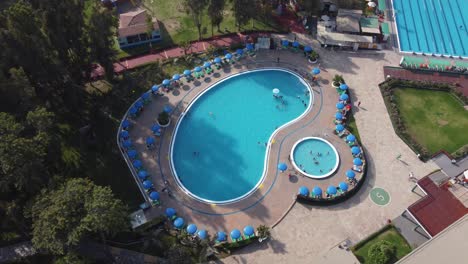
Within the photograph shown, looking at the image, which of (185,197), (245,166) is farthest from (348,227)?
(185,197)

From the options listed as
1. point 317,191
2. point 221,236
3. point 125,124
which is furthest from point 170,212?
point 317,191

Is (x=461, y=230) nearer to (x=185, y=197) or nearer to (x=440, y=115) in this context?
(x=440, y=115)

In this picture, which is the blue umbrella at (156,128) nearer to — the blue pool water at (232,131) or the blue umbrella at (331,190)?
the blue pool water at (232,131)

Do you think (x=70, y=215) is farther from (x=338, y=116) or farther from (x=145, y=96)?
(x=338, y=116)

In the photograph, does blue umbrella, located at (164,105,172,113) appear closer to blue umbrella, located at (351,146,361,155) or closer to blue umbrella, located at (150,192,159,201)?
blue umbrella, located at (150,192,159,201)

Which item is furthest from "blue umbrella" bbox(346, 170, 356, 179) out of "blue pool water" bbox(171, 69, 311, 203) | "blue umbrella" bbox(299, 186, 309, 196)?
"blue pool water" bbox(171, 69, 311, 203)
